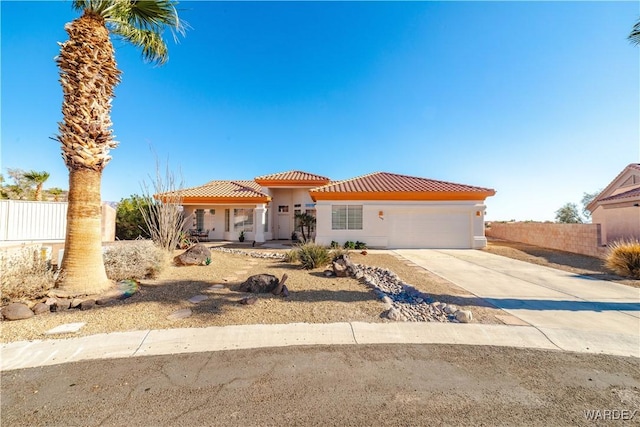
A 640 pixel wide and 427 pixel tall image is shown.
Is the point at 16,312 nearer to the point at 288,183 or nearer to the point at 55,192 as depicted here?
the point at 288,183

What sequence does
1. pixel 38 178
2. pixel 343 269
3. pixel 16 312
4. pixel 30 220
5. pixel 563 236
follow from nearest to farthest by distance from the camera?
pixel 16 312
pixel 343 269
pixel 30 220
pixel 563 236
pixel 38 178

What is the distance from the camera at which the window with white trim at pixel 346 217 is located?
1809cm

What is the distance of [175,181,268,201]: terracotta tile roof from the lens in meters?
20.2

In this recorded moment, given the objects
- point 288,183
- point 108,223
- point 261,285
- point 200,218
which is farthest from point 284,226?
point 261,285

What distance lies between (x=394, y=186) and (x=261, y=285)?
14.4 meters

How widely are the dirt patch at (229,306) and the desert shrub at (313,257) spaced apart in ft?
4.21

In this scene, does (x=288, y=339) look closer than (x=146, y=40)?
Yes

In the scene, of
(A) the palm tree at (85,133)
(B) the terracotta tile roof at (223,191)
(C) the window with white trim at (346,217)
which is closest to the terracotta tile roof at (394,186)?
(C) the window with white trim at (346,217)

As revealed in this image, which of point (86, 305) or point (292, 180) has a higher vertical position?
point (292, 180)

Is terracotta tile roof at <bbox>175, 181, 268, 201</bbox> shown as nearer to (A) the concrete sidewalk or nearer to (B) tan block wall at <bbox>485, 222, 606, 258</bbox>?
(A) the concrete sidewalk

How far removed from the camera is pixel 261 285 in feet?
22.6


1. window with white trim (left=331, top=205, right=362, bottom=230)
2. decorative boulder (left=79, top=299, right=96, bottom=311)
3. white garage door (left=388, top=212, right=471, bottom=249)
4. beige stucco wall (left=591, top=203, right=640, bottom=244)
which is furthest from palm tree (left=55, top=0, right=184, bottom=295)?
beige stucco wall (left=591, top=203, right=640, bottom=244)

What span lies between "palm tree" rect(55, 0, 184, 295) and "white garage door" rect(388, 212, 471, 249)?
15.4 metres

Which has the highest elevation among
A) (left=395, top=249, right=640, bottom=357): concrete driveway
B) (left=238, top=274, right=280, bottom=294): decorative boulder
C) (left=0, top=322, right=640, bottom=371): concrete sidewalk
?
(left=238, top=274, right=280, bottom=294): decorative boulder
